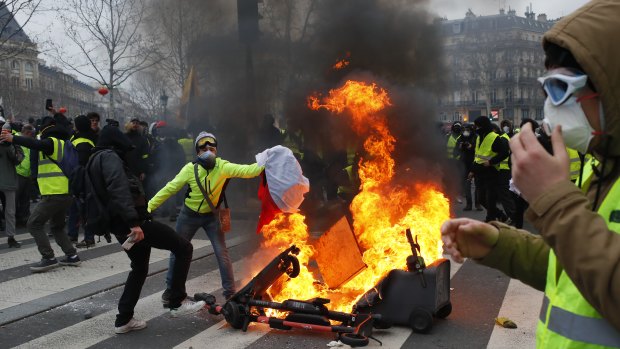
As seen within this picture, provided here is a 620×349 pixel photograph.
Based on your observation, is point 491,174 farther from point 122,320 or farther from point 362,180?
point 122,320

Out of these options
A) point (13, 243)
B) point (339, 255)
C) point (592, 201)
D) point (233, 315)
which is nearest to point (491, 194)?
point (339, 255)

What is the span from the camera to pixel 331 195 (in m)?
9.84

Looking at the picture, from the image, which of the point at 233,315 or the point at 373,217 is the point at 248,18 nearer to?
the point at 373,217

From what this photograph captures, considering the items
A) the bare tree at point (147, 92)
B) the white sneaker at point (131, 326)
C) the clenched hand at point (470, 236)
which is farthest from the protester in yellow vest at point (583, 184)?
the bare tree at point (147, 92)

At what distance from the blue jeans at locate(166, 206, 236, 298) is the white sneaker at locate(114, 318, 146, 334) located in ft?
2.96

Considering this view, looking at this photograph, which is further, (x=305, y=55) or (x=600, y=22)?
(x=305, y=55)

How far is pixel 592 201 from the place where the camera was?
153 centimetres

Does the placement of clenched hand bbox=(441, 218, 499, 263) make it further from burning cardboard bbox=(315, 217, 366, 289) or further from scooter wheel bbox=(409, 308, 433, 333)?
burning cardboard bbox=(315, 217, 366, 289)

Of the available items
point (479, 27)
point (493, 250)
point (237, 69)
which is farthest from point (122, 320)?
point (479, 27)

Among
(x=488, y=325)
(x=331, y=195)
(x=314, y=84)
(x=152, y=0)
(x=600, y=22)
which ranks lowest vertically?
(x=488, y=325)

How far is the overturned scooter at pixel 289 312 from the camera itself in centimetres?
463

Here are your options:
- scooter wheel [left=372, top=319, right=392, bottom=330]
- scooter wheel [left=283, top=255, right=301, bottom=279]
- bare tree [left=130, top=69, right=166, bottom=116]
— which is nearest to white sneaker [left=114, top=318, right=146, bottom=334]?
scooter wheel [left=283, top=255, right=301, bottom=279]

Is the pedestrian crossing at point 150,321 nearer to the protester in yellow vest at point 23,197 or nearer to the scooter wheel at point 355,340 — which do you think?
the scooter wheel at point 355,340

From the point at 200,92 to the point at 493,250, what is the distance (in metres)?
11.8
